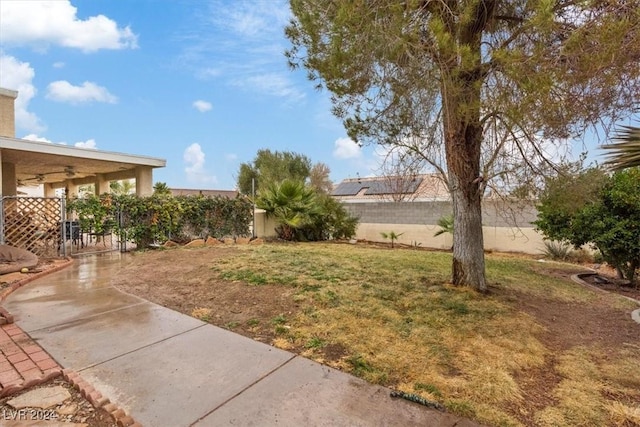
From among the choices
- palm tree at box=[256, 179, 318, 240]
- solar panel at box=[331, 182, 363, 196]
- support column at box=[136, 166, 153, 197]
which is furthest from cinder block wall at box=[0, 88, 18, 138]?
solar panel at box=[331, 182, 363, 196]

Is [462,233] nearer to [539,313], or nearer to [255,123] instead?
[539,313]

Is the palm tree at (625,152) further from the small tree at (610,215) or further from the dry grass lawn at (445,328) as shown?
the dry grass lawn at (445,328)

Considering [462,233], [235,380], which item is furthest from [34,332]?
[462,233]

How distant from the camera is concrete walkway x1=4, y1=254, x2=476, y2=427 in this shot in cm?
231

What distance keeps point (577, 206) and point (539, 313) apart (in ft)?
6.70

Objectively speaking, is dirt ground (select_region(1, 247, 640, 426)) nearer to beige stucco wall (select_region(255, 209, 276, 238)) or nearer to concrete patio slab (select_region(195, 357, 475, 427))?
concrete patio slab (select_region(195, 357, 475, 427))

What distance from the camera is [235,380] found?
9.04ft

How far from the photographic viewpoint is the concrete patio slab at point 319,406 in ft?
7.38

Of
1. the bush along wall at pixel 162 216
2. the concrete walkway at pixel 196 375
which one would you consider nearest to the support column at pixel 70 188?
the bush along wall at pixel 162 216

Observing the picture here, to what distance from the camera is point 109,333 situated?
371cm

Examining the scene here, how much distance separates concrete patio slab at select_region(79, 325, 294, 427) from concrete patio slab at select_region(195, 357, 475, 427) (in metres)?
0.14

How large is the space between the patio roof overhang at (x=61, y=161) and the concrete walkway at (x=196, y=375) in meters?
6.72

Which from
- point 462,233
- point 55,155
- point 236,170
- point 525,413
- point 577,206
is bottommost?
point 525,413

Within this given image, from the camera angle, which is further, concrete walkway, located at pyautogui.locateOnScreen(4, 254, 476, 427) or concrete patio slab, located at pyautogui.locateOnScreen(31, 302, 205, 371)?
concrete patio slab, located at pyautogui.locateOnScreen(31, 302, 205, 371)
